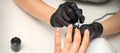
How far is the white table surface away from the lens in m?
0.96

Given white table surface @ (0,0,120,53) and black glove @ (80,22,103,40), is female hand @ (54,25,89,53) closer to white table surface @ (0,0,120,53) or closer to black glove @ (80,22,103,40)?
black glove @ (80,22,103,40)

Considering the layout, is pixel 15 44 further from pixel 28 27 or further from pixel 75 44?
pixel 75 44

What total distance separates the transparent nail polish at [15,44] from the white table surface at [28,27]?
0.06 feet

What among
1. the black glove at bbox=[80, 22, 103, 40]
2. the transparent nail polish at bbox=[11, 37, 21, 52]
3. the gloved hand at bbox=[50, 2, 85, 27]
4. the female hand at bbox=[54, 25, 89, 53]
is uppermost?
the gloved hand at bbox=[50, 2, 85, 27]

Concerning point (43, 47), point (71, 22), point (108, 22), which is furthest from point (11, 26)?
point (108, 22)

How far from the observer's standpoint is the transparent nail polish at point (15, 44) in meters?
0.92

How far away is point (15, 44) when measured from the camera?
921 mm

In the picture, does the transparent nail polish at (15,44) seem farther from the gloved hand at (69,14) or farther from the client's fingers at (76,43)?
the client's fingers at (76,43)

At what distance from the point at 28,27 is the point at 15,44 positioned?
12 centimetres

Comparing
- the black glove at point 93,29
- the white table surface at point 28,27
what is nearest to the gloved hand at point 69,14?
the black glove at point 93,29

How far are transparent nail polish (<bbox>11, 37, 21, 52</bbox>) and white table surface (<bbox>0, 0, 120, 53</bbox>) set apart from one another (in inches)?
0.7

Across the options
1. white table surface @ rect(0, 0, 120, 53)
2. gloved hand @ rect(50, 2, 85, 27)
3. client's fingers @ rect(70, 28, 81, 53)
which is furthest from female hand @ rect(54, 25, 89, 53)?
white table surface @ rect(0, 0, 120, 53)

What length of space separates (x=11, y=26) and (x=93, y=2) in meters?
0.38

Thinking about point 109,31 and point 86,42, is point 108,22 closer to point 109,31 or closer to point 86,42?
point 109,31
